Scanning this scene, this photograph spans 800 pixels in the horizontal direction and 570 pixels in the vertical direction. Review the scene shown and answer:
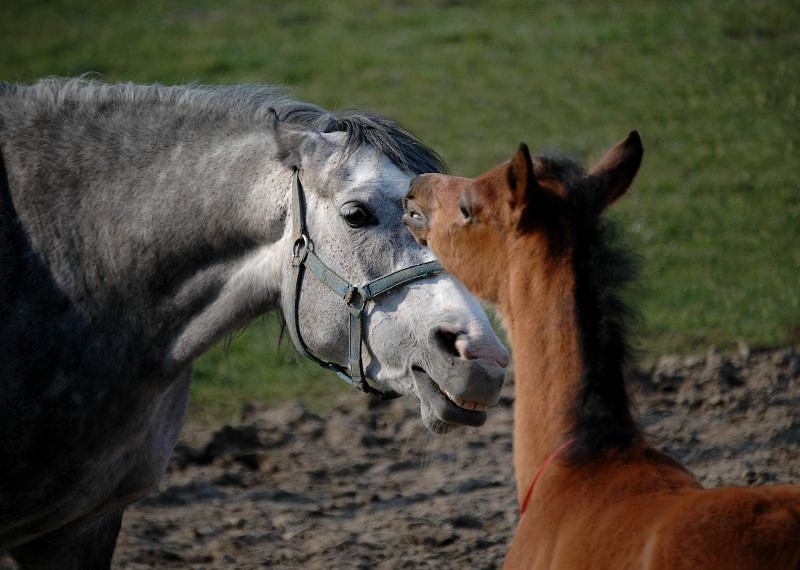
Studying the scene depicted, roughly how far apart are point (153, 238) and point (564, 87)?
909 centimetres

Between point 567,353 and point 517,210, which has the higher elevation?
point 517,210

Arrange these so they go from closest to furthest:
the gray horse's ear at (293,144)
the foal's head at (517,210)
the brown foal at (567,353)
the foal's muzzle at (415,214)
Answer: the brown foal at (567,353) < the foal's head at (517,210) < the foal's muzzle at (415,214) < the gray horse's ear at (293,144)

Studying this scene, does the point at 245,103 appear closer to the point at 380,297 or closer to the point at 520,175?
the point at 380,297

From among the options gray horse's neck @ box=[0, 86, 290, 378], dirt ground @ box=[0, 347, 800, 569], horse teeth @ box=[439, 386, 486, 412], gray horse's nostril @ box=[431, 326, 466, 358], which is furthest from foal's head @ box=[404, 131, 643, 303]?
dirt ground @ box=[0, 347, 800, 569]

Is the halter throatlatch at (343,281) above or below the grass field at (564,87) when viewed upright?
below

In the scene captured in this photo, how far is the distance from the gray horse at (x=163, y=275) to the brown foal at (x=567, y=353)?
1.58 feet

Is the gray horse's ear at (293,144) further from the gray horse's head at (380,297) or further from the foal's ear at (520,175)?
the foal's ear at (520,175)

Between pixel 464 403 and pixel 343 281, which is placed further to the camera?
pixel 343 281


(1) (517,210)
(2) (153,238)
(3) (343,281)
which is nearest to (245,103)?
(2) (153,238)

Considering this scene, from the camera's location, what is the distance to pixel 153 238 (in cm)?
396

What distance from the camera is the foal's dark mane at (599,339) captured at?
118 inches

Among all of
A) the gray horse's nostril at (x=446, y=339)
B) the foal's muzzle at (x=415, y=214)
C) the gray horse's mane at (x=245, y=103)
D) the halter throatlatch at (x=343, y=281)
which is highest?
the gray horse's mane at (x=245, y=103)

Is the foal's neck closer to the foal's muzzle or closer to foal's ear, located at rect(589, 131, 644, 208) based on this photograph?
foal's ear, located at rect(589, 131, 644, 208)

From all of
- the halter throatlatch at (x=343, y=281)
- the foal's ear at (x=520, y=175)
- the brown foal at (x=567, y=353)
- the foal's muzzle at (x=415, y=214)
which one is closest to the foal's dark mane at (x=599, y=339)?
the brown foal at (x=567, y=353)
